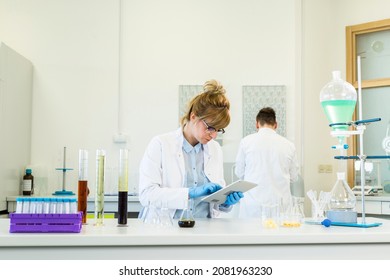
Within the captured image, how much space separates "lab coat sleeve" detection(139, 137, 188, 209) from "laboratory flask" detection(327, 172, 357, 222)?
2.35ft

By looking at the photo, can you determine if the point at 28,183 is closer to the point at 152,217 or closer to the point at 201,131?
the point at 201,131

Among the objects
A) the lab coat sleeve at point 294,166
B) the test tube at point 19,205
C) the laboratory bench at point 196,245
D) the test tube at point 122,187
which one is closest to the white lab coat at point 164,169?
the test tube at point 122,187

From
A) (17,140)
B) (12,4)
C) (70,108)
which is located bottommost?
(17,140)

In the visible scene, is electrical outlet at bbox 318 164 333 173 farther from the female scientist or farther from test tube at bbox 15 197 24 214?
test tube at bbox 15 197 24 214

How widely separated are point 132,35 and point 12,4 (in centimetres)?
121

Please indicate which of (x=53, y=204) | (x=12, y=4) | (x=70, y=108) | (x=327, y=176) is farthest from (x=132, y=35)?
(x=53, y=204)

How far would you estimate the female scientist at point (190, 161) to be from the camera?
2.32 meters

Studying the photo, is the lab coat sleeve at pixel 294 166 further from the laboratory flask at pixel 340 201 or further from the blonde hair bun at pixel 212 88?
the laboratory flask at pixel 340 201

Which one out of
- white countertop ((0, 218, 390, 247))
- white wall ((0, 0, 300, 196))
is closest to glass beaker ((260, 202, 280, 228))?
white countertop ((0, 218, 390, 247))

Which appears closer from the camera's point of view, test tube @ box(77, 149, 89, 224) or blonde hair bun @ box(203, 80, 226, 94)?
test tube @ box(77, 149, 89, 224)

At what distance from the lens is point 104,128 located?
4.62 m

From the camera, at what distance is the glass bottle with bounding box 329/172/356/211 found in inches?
82.7

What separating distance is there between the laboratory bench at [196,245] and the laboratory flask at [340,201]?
1.00 feet
